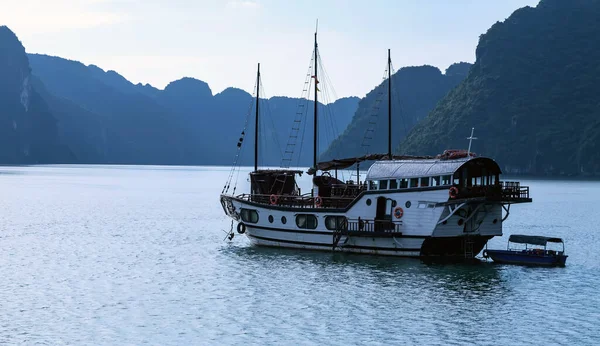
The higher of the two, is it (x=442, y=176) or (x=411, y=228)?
(x=442, y=176)

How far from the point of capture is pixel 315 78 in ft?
224

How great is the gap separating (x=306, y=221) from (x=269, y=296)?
51.9ft

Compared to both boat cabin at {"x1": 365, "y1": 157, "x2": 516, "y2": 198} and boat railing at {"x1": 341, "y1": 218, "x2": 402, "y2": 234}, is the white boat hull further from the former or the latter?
boat cabin at {"x1": 365, "y1": 157, "x2": 516, "y2": 198}

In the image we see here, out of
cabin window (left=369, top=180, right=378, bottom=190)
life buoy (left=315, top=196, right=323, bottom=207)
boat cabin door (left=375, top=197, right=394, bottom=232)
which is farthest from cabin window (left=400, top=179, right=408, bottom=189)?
life buoy (left=315, top=196, right=323, bottom=207)

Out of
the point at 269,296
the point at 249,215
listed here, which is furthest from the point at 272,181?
the point at 269,296

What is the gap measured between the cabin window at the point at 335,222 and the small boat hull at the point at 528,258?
10863 mm

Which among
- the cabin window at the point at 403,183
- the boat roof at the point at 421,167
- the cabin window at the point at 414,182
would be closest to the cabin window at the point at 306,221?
the boat roof at the point at 421,167

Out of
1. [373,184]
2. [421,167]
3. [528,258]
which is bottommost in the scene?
[528,258]

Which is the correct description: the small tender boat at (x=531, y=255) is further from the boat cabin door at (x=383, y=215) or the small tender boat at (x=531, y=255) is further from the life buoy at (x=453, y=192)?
the boat cabin door at (x=383, y=215)

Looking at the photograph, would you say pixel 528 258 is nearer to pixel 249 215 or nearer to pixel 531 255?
pixel 531 255

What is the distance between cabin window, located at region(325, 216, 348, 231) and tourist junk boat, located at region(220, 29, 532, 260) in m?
0.08

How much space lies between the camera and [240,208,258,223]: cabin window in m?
60.8

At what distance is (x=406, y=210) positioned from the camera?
5234 centimetres

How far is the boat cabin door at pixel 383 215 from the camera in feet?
174
